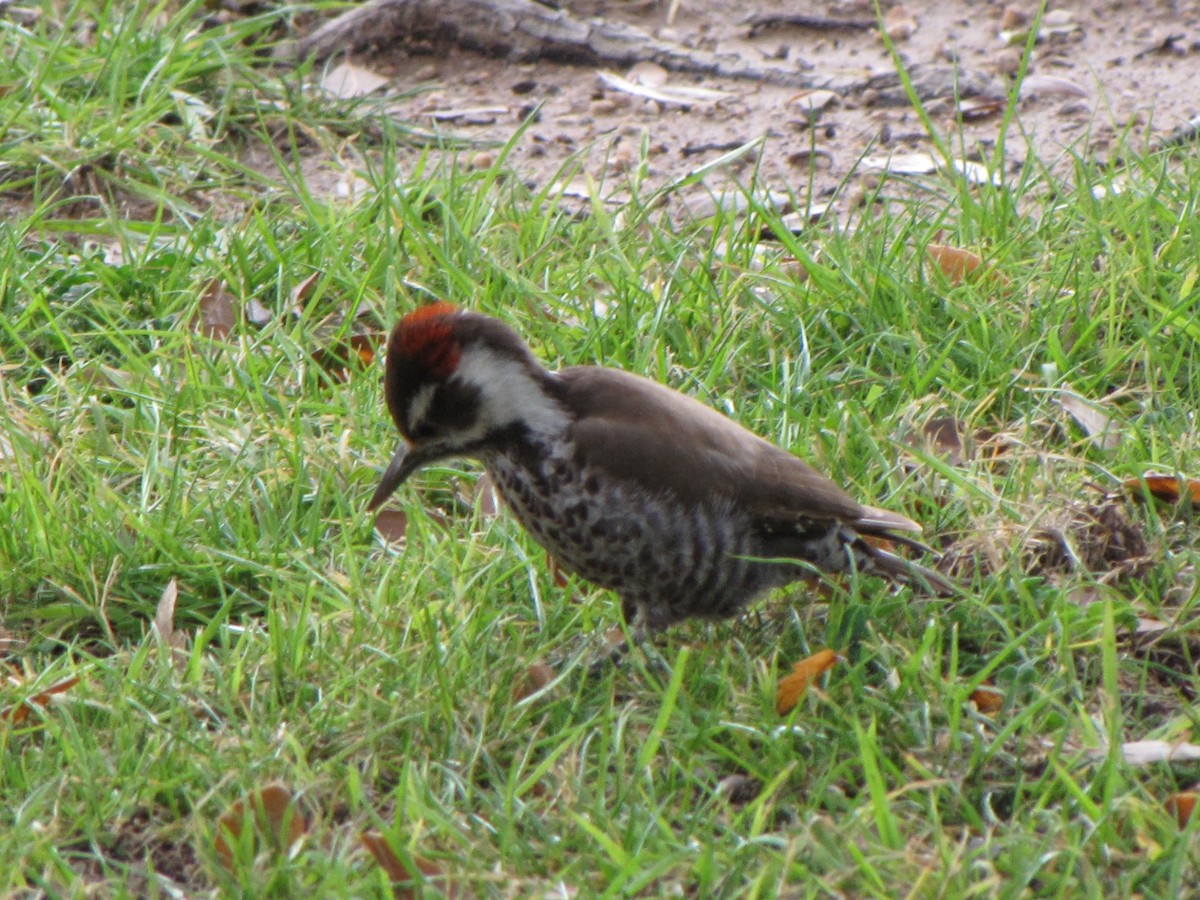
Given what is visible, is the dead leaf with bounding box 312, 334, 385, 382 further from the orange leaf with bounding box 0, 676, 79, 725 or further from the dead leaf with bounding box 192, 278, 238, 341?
the orange leaf with bounding box 0, 676, 79, 725

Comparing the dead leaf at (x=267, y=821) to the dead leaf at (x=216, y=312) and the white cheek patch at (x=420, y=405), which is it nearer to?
the white cheek patch at (x=420, y=405)

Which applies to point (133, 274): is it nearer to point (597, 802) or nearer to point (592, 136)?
point (592, 136)

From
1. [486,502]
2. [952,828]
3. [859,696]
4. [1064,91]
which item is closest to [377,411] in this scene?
[486,502]

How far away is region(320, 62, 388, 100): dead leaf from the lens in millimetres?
7309

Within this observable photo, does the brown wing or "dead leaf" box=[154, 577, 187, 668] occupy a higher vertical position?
the brown wing

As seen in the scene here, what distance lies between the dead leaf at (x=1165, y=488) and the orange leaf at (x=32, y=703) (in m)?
2.88

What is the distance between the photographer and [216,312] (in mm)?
5828

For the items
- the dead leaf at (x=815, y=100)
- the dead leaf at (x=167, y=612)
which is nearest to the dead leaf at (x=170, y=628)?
the dead leaf at (x=167, y=612)

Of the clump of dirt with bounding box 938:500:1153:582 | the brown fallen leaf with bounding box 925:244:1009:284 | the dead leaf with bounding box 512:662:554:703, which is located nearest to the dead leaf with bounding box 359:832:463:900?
the dead leaf with bounding box 512:662:554:703

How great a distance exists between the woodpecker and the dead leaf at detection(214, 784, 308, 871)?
1020mm

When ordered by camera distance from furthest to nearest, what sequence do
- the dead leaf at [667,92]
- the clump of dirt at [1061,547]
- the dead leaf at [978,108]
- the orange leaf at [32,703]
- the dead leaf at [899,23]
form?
the dead leaf at [899,23]
the dead leaf at [667,92]
the dead leaf at [978,108]
the clump of dirt at [1061,547]
the orange leaf at [32,703]

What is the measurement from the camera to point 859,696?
4.03 meters

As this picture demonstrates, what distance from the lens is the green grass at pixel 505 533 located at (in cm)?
360

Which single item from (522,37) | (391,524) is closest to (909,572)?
(391,524)
